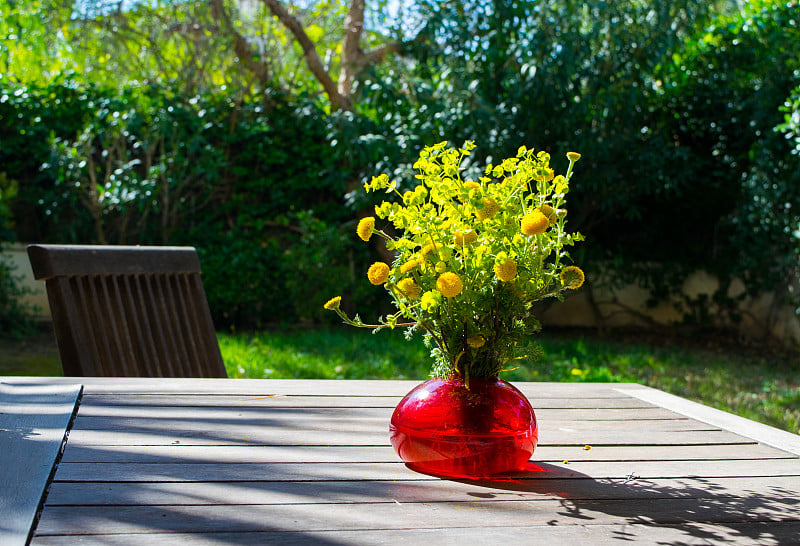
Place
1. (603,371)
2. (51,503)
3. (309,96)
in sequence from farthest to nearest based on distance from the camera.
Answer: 1. (309,96)
2. (603,371)
3. (51,503)

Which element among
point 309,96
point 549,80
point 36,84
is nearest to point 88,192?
point 36,84

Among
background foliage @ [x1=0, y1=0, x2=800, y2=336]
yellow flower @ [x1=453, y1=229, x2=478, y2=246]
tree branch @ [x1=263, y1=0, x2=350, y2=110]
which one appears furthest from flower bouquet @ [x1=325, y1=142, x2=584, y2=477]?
tree branch @ [x1=263, y1=0, x2=350, y2=110]

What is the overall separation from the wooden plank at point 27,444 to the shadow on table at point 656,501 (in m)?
0.54

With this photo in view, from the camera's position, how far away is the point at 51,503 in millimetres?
906

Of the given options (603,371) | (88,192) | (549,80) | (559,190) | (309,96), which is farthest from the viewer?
(309,96)

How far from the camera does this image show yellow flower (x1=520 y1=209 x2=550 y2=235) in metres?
0.96

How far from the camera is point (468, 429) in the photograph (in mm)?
1050

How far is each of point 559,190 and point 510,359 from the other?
238 mm

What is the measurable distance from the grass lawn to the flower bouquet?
118 inches

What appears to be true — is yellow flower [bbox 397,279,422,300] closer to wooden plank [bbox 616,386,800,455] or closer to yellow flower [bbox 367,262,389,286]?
yellow flower [bbox 367,262,389,286]

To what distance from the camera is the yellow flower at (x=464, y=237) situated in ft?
3.28

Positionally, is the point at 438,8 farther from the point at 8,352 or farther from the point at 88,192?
the point at 8,352

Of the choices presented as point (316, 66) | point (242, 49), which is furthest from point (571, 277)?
point (242, 49)

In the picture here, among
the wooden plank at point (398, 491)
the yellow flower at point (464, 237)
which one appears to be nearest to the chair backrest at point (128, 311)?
the wooden plank at point (398, 491)
